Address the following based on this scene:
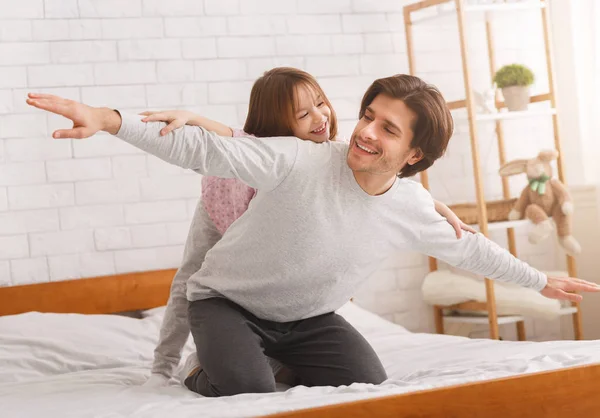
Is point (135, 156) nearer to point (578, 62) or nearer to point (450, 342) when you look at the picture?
point (450, 342)

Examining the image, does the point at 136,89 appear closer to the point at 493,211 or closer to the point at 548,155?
the point at 493,211

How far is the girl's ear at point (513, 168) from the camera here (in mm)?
3273

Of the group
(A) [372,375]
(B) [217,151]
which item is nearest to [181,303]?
(A) [372,375]

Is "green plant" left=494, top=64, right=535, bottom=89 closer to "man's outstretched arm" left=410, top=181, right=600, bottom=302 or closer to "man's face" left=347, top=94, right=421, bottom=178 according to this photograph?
"man's outstretched arm" left=410, top=181, right=600, bottom=302

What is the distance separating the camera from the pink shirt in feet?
6.93

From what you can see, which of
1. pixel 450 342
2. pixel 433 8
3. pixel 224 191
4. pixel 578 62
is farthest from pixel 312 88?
pixel 578 62

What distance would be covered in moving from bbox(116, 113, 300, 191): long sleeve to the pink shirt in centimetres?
32

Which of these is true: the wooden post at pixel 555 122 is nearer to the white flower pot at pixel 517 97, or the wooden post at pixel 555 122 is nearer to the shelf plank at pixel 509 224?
the white flower pot at pixel 517 97

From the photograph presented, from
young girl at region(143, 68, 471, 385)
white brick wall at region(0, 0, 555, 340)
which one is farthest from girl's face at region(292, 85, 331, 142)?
white brick wall at region(0, 0, 555, 340)

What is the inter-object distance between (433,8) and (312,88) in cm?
163

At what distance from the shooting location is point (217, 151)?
5.25 ft

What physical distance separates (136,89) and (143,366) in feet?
3.73

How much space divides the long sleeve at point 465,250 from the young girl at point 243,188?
0.14 ft

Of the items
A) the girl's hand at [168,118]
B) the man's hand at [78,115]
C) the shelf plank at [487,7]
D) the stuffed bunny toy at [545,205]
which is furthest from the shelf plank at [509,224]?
the man's hand at [78,115]
